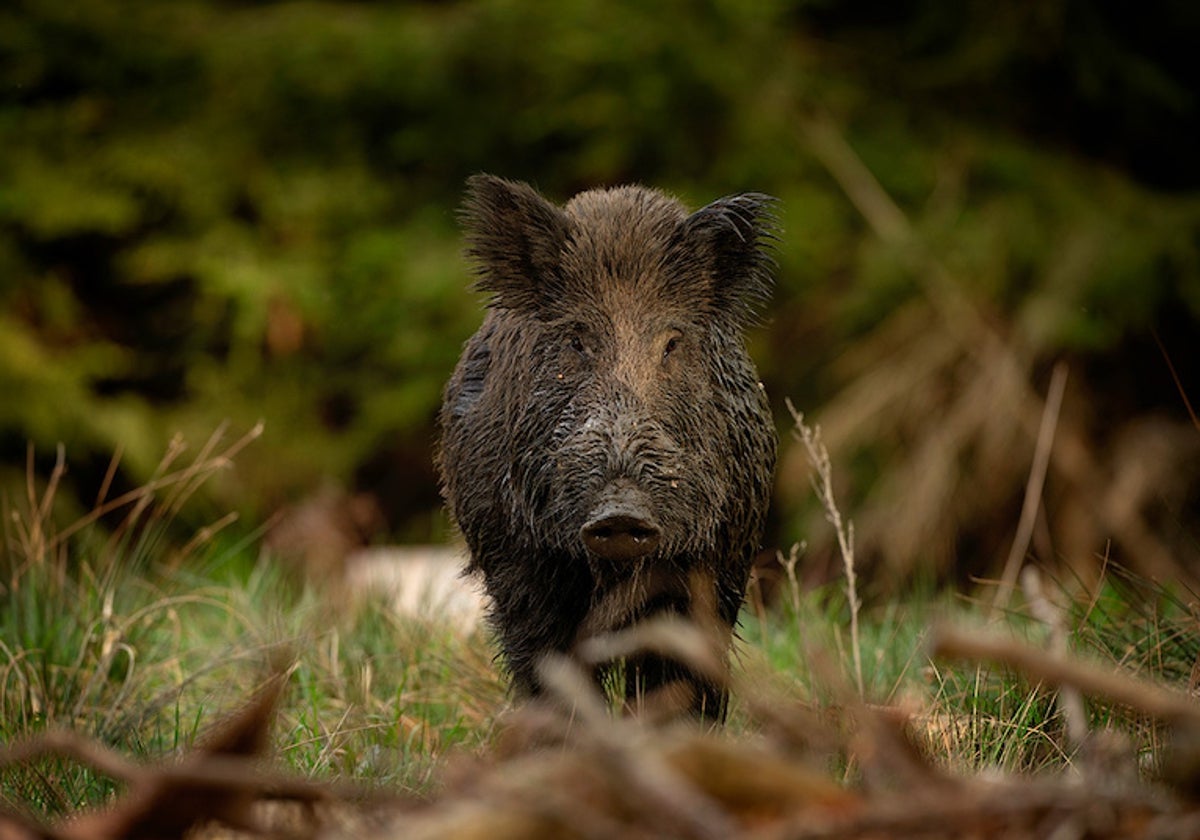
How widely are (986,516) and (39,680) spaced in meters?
6.52

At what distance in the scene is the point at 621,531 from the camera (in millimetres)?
2934

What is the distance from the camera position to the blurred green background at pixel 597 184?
27.9 ft

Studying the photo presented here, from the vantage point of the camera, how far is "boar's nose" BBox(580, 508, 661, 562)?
291 centimetres

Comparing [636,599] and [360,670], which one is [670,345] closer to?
[636,599]

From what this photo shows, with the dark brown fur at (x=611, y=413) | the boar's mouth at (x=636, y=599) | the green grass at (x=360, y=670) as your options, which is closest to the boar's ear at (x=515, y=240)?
the dark brown fur at (x=611, y=413)

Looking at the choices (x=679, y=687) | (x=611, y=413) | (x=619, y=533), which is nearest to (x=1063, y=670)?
(x=619, y=533)

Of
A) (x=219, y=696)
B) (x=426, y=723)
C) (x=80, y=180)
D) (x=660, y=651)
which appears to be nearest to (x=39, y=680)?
(x=219, y=696)

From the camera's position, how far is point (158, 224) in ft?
30.1

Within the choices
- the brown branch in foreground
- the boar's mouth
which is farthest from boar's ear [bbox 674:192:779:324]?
the brown branch in foreground

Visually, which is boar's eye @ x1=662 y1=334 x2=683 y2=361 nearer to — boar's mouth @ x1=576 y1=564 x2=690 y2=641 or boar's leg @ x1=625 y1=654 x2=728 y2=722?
boar's mouth @ x1=576 y1=564 x2=690 y2=641

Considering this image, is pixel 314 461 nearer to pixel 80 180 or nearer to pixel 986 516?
pixel 80 180

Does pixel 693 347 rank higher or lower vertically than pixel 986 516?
higher

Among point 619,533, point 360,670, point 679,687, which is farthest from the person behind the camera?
point 360,670

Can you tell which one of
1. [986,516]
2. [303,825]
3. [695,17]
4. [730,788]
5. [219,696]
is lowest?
[986,516]
